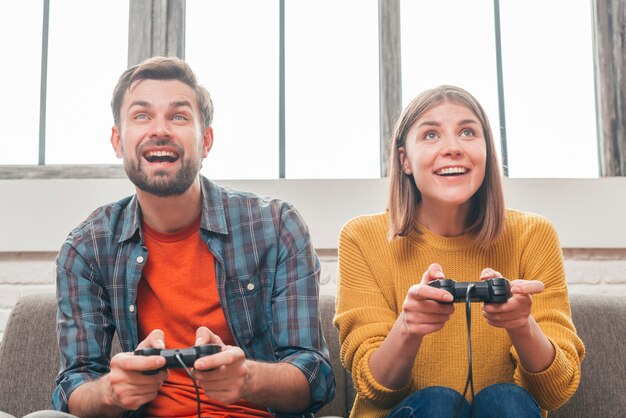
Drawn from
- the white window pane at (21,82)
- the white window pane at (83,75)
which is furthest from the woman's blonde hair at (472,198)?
the white window pane at (21,82)

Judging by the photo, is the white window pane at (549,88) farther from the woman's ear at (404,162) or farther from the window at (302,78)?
the woman's ear at (404,162)

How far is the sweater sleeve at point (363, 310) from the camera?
1.20 meters

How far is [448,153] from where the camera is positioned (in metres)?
1.26

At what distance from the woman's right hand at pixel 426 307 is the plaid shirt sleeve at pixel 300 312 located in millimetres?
202

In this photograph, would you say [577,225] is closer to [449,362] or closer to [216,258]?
[449,362]

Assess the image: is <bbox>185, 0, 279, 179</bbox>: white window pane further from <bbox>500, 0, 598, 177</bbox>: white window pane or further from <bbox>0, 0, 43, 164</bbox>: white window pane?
<bbox>500, 0, 598, 177</bbox>: white window pane

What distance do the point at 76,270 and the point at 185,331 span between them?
0.76 ft

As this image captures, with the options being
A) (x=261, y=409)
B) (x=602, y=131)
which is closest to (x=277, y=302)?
(x=261, y=409)

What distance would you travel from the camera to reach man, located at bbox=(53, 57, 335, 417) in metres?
1.22

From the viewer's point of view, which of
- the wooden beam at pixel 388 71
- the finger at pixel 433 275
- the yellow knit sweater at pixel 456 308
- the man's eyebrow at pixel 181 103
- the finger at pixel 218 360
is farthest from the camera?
the wooden beam at pixel 388 71

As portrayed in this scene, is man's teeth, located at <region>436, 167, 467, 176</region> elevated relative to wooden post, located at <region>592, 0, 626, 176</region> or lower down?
lower down

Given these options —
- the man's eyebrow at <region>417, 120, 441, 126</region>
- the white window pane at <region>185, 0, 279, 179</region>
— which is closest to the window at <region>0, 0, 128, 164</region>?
the white window pane at <region>185, 0, 279, 179</region>

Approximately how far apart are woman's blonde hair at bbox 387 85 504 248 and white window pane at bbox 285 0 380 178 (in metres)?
0.67

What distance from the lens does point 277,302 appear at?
1.26 meters
